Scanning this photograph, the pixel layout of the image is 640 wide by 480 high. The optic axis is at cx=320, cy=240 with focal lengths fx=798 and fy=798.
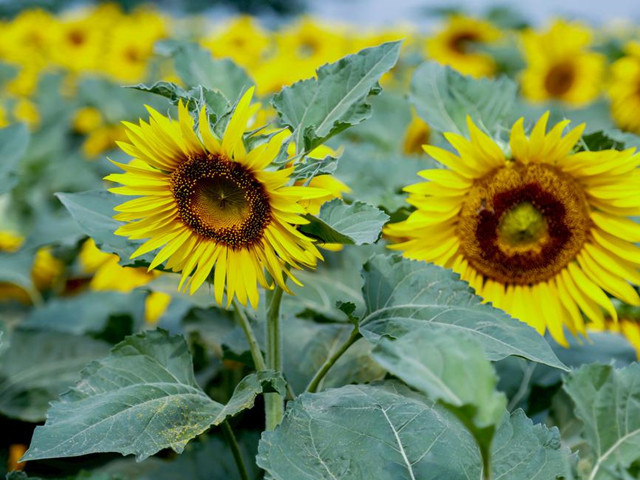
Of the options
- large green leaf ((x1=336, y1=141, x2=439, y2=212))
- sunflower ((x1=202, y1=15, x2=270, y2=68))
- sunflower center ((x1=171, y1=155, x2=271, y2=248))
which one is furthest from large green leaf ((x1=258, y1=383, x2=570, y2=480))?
Result: sunflower ((x1=202, y1=15, x2=270, y2=68))

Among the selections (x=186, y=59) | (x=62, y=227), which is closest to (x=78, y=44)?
(x=62, y=227)

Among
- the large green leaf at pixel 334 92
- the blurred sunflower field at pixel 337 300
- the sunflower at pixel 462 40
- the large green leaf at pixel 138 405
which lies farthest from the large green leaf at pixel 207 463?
the sunflower at pixel 462 40

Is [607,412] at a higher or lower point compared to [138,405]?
higher

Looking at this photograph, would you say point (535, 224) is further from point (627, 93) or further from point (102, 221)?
point (627, 93)

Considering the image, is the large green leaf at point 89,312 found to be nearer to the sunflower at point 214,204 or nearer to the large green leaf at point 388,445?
the sunflower at point 214,204

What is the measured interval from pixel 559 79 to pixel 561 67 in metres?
→ 0.05

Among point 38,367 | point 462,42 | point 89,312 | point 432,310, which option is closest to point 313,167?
point 432,310

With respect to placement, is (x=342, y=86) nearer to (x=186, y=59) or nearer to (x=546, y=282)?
(x=186, y=59)

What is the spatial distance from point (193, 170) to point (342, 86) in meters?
0.27

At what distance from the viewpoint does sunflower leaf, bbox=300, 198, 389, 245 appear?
104cm

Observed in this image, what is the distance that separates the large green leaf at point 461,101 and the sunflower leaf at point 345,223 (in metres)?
0.40

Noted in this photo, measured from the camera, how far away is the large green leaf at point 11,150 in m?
1.52

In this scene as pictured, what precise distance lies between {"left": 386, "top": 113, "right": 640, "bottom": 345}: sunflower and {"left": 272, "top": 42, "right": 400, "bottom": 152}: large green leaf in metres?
0.17

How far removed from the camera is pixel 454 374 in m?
0.77
